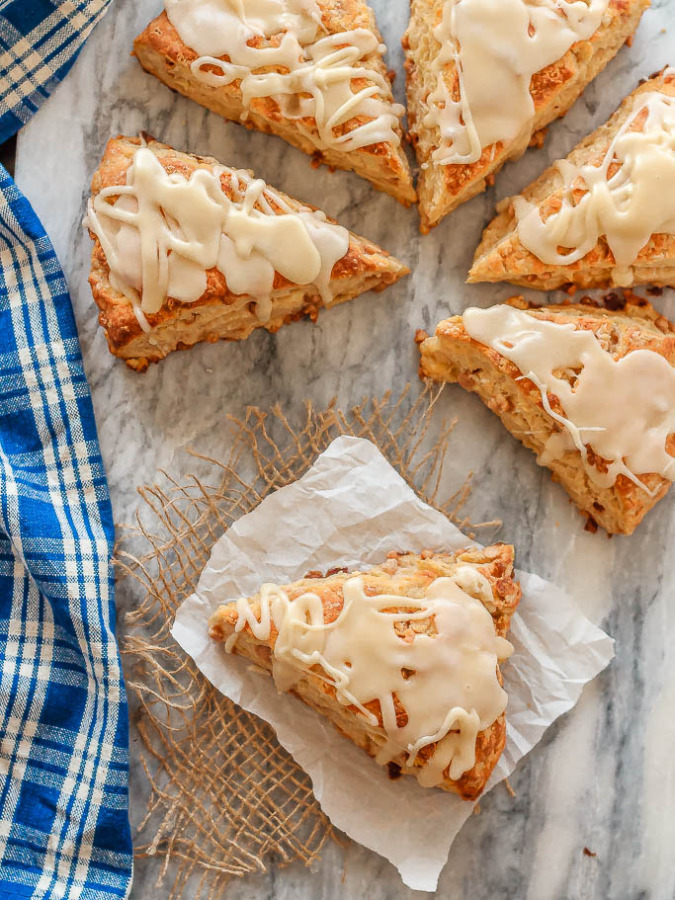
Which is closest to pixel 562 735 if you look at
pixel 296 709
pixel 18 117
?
pixel 296 709

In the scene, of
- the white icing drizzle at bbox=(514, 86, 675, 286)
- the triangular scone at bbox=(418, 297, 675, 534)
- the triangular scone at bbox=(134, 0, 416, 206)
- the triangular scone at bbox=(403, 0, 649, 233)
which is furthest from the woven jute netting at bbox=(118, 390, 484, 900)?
the triangular scone at bbox=(134, 0, 416, 206)

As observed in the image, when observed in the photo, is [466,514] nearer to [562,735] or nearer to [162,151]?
[562,735]

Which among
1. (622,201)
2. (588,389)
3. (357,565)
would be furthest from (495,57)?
(357,565)

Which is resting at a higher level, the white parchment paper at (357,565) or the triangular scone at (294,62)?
the triangular scone at (294,62)

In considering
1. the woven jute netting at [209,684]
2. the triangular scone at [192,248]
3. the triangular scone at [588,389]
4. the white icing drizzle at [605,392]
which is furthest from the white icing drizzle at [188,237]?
the white icing drizzle at [605,392]

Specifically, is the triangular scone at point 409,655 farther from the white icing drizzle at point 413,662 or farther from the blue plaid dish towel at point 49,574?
the blue plaid dish towel at point 49,574

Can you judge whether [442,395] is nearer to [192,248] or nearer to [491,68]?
[192,248]
